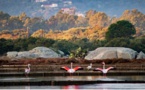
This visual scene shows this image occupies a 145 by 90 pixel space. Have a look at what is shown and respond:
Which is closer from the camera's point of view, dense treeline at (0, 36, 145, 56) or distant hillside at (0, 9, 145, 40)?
dense treeline at (0, 36, 145, 56)

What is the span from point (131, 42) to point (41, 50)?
85.3 feet

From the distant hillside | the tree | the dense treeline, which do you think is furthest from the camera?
the distant hillside

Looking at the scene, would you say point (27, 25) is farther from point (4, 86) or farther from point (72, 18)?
point (4, 86)

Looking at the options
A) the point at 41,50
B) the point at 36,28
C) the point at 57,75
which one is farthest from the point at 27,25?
the point at 57,75

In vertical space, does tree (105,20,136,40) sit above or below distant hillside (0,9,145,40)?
below

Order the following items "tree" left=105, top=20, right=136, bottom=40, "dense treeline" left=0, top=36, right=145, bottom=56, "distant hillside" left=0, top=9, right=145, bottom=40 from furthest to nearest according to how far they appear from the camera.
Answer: "distant hillside" left=0, top=9, right=145, bottom=40 → "tree" left=105, top=20, right=136, bottom=40 → "dense treeline" left=0, top=36, right=145, bottom=56

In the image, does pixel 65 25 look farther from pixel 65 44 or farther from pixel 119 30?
pixel 119 30

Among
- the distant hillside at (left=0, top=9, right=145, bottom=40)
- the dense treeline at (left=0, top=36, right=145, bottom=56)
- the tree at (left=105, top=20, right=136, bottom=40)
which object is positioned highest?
the distant hillside at (left=0, top=9, right=145, bottom=40)

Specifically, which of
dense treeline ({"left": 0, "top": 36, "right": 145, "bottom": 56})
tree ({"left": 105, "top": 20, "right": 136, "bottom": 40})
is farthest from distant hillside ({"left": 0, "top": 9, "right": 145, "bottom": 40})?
dense treeline ({"left": 0, "top": 36, "right": 145, "bottom": 56})

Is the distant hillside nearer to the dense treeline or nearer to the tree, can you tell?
the tree

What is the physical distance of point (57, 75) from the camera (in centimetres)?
3903

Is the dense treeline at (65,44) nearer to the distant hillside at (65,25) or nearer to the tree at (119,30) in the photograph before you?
the tree at (119,30)

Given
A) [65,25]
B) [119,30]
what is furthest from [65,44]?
[65,25]

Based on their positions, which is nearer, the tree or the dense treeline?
the dense treeline
